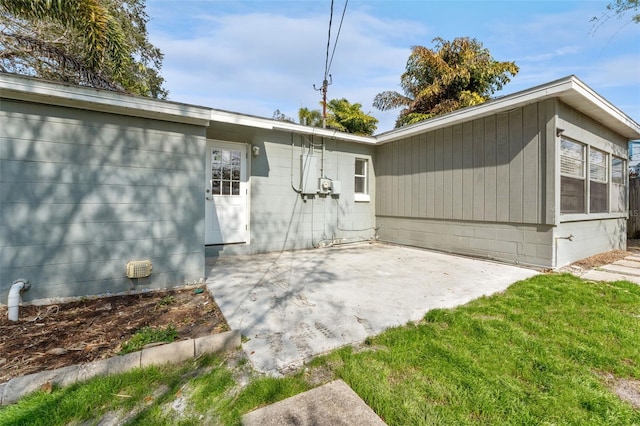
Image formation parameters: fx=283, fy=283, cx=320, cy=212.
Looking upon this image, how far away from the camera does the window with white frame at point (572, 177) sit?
470 centimetres

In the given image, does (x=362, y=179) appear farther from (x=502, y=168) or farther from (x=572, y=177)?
(x=572, y=177)

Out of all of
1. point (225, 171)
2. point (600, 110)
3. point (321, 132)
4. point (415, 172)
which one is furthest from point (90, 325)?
point (600, 110)

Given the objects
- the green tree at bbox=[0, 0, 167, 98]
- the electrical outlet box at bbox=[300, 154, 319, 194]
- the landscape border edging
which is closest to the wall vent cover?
the landscape border edging

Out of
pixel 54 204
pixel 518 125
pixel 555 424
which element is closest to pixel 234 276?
pixel 54 204

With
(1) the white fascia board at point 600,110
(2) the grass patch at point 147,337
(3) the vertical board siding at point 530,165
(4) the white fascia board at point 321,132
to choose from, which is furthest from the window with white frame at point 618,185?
(2) the grass patch at point 147,337

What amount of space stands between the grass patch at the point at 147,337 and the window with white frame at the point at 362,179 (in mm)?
5831

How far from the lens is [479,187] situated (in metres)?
5.42

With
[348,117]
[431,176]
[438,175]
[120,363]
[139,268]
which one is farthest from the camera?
[348,117]

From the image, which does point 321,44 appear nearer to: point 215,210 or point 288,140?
point 288,140

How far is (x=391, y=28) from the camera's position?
6613 millimetres

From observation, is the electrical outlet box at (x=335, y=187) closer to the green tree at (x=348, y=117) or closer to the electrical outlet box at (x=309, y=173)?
the electrical outlet box at (x=309, y=173)

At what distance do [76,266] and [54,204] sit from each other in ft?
2.25

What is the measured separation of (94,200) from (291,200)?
3.60 m

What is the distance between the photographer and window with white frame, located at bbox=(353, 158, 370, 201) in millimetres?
7531
